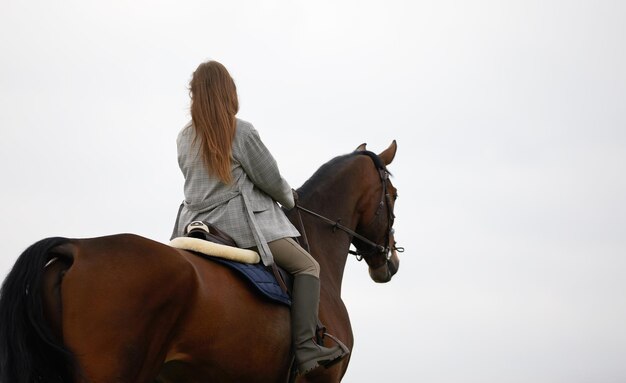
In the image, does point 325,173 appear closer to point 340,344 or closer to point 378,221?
point 378,221

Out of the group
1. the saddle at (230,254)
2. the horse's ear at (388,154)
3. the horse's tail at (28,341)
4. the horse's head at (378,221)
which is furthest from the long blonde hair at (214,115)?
the horse's ear at (388,154)

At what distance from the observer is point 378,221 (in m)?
11.3

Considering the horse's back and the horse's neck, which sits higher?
the horse's neck

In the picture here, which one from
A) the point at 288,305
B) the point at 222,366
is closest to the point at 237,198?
the point at 288,305

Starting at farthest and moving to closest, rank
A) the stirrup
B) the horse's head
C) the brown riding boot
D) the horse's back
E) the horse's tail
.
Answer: the horse's head, the stirrup, the brown riding boot, the horse's back, the horse's tail

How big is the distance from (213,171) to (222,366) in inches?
70.7

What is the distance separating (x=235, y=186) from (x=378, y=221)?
9.47 ft

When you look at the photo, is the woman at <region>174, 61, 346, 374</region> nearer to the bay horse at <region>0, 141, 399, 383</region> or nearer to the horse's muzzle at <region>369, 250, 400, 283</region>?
the bay horse at <region>0, 141, 399, 383</region>

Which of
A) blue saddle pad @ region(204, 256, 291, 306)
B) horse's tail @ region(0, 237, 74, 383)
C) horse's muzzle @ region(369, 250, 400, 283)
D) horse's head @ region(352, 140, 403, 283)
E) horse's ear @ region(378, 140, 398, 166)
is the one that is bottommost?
horse's tail @ region(0, 237, 74, 383)

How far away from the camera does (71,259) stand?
7.02 metres

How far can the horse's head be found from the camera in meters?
→ 11.2

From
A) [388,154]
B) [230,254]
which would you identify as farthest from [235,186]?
[388,154]

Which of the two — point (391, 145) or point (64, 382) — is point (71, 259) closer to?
point (64, 382)

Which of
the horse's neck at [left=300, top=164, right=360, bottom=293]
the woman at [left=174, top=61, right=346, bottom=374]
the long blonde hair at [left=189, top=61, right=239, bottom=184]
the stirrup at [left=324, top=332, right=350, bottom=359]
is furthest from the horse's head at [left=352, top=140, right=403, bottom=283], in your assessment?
the long blonde hair at [left=189, top=61, right=239, bottom=184]
